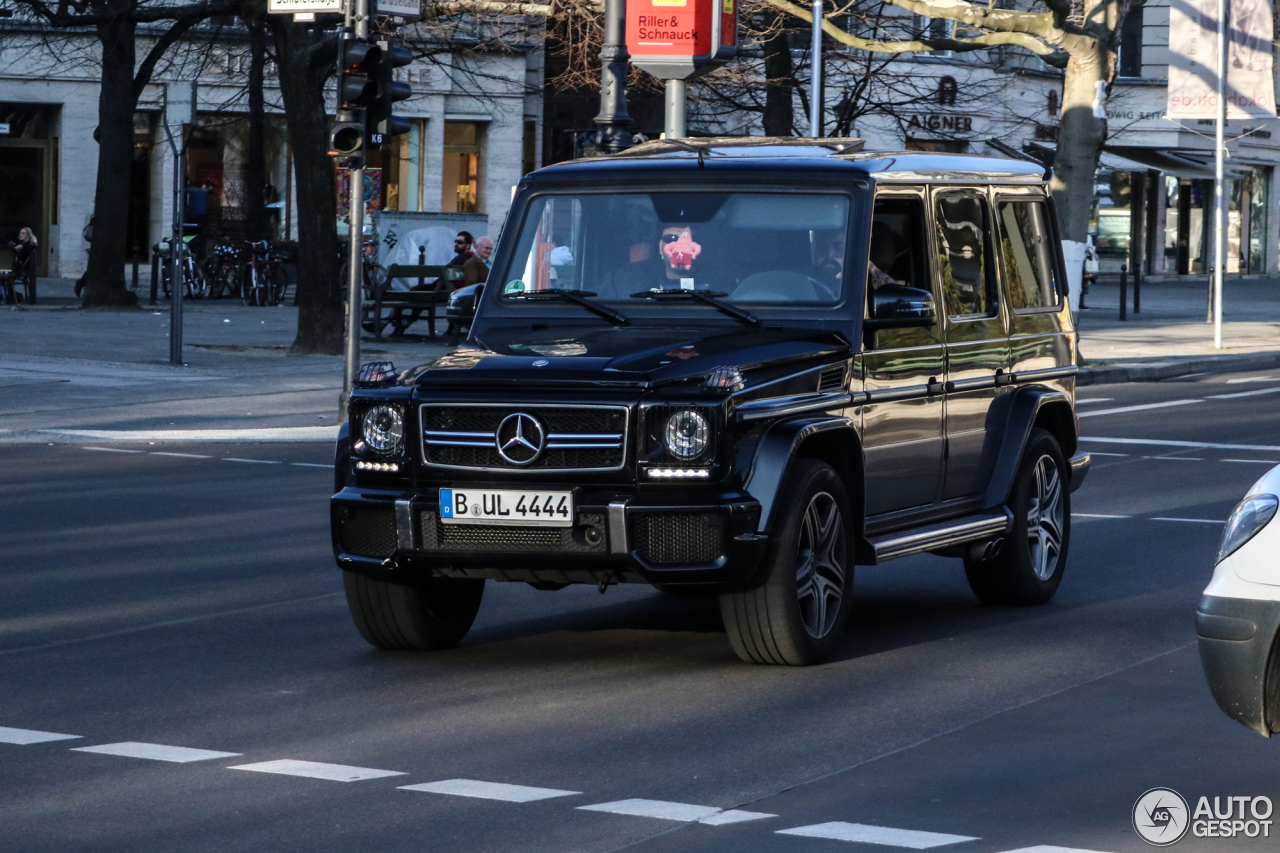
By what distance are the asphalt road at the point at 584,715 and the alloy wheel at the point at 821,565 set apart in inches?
8.5

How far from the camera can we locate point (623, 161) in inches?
349

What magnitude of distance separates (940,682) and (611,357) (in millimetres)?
1654

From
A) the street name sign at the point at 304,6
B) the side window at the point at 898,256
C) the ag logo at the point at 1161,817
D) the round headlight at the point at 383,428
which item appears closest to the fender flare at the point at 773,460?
the side window at the point at 898,256

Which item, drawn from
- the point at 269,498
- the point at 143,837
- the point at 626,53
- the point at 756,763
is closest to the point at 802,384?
the point at 756,763

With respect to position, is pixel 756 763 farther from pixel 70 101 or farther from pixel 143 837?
pixel 70 101

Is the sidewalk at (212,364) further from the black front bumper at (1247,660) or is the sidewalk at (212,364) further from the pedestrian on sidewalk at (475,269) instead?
the black front bumper at (1247,660)

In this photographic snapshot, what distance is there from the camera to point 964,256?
9.34 meters

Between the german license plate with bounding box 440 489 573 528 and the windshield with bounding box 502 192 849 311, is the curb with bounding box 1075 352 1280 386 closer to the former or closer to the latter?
the windshield with bounding box 502 192 849 311

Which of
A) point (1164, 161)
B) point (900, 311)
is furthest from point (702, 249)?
point (1164, 161)

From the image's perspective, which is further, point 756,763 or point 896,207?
point 896,207

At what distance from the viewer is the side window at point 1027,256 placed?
975cm

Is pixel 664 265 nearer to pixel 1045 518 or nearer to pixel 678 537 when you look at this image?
pixel 678 537

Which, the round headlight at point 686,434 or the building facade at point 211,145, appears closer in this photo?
the round headlight at point 686,434

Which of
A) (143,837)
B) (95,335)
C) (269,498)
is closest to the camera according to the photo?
(143,837)
